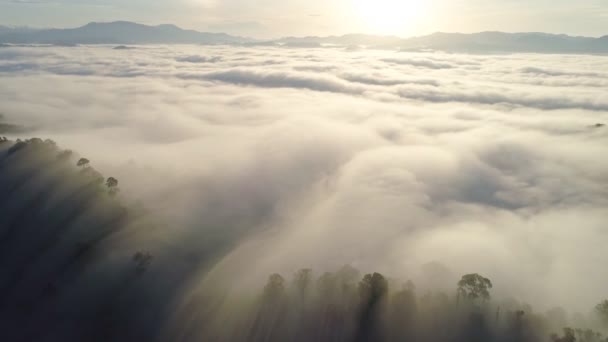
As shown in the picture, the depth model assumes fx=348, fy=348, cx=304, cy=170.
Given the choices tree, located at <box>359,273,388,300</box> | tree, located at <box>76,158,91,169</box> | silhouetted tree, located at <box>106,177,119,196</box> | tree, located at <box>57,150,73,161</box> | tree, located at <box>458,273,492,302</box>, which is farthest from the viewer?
tree, located at <box>57,150,73,161</box>

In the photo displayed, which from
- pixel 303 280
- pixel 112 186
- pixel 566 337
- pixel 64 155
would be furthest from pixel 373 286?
pixel 64 155

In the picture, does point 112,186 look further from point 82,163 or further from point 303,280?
point 303,280

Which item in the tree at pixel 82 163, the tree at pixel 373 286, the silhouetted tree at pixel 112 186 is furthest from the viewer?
the tree at pixel 82 163

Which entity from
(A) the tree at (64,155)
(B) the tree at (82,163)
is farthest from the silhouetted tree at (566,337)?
(A) the tree at (64,155)

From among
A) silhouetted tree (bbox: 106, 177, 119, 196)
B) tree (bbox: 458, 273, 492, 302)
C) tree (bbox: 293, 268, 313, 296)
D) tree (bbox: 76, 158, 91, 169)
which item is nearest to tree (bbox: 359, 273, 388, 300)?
tree (bbox: 293, 268, 313, 296)

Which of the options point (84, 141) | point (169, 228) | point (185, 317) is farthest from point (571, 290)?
point (84, 141)

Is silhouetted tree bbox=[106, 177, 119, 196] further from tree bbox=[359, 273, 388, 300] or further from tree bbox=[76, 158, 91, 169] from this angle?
tree bbox=[359, 273, 388, 300]

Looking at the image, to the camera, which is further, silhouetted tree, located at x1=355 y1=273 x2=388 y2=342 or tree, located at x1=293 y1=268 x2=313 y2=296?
tree, located at x1=293 y1=268 x2=313 y2=296

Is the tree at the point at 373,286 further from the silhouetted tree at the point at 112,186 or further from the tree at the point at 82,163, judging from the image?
the tree at the point at 82,163
